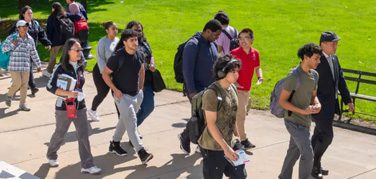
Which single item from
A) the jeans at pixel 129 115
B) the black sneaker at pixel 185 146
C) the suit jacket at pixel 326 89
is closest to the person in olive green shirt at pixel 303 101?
the suit jacket at pixel 326 89

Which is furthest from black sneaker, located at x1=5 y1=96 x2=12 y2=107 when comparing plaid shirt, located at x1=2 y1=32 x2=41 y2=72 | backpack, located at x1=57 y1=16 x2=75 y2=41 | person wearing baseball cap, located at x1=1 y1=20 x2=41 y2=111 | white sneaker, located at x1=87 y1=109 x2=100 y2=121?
backpack, located at x1=57 y1=16 x2=75 y2=41

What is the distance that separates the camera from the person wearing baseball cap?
32.8 ft

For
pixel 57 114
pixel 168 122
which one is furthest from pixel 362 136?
→ pixel 57 114

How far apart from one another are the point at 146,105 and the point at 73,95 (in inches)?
65.1

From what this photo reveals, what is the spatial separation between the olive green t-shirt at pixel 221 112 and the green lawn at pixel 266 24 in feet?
18.0

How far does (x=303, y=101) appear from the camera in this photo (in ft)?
20.5

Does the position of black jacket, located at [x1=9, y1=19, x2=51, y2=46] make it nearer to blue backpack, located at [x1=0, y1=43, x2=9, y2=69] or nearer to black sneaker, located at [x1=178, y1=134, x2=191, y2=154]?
blue backpack, located at [x1=0, y1=43, x2=9, y2=69]

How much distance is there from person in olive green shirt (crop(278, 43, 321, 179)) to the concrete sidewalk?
113 cm

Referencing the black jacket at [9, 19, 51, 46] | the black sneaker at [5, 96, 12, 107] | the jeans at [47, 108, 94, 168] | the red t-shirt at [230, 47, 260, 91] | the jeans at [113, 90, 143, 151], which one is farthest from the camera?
the black jacket at [9, 19, 51, 46]

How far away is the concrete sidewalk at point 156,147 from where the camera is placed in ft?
24.3

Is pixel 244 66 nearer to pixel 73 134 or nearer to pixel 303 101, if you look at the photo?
pixel 303 101

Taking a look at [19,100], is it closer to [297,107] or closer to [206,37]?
[206,37]

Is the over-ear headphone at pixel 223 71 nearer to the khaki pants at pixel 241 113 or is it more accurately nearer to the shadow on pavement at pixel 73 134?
the khaki pants at pixel 241 113

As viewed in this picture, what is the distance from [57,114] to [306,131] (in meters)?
2.95
